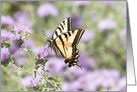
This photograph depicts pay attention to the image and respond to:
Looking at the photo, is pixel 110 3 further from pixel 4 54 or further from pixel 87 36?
pixel 4 54

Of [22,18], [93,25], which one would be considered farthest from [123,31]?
[22,18]

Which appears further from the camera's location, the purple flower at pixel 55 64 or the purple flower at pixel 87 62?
the purple flower at pixel 87 62

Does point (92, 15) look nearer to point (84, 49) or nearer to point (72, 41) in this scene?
point (84, 49)

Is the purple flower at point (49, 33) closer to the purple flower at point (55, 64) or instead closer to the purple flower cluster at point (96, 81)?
the purple flower at point (55, 64)

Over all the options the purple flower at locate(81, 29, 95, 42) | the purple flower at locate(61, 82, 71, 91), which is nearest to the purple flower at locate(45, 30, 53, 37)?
the purple flower at locate(81, 29, 95, 42)

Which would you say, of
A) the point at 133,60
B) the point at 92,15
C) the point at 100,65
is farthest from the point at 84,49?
the point at 133,60

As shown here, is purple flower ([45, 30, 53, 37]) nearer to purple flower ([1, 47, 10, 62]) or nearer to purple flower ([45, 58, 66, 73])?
purple flower ([45, 58, 66, 73])

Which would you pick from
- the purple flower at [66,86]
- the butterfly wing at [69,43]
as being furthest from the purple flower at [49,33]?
the butterfly wing at [69,43]
